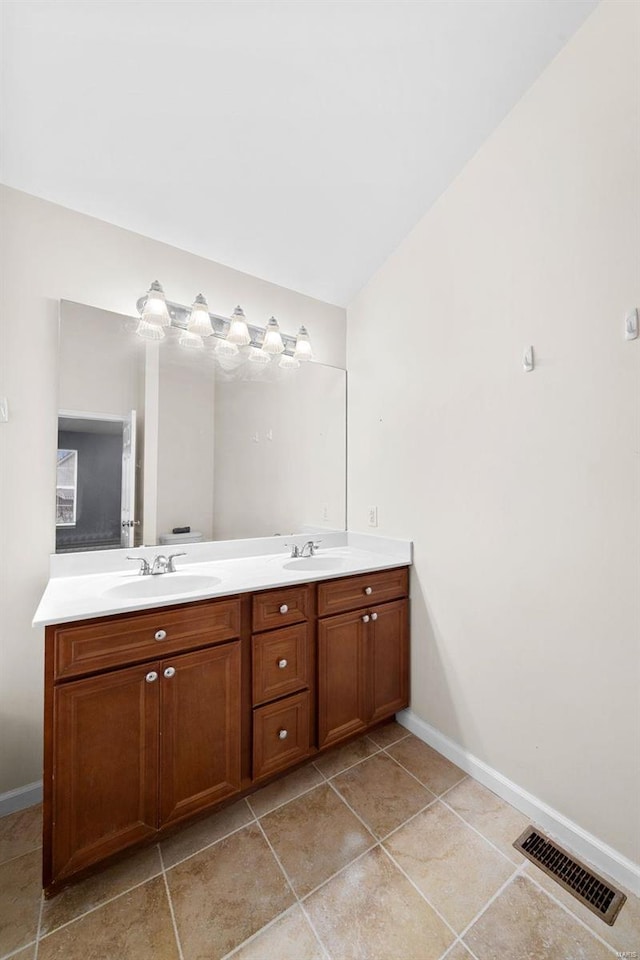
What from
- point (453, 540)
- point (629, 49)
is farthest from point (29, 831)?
point (629, 49)

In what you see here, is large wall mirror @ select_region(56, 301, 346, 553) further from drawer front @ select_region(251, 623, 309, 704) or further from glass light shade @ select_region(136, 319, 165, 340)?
drawer front @ select_region(251, 623, 309, 704)

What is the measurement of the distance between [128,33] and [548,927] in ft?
9.36

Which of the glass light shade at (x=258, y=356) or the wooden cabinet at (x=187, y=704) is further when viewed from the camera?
the glass light shade at (x=258, y=356)

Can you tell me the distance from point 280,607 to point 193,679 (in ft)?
1.27

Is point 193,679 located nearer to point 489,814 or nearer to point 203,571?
point 203,571

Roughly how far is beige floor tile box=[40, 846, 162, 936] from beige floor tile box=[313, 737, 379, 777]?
0.70 metres

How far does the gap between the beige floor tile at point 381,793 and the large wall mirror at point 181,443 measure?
3.82 feet

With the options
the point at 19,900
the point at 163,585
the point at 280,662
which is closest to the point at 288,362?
the point at 163,585

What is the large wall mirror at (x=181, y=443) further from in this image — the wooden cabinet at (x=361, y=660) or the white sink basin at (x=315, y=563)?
the wooden cabinet at (x=361, y=660)

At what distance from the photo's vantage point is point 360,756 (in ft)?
5.90

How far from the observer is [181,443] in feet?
6.17

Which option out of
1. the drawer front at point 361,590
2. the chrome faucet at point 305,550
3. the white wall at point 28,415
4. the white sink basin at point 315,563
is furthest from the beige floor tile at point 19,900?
the chrome faucet at point 305,550

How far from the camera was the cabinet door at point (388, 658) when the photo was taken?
72.2 inches

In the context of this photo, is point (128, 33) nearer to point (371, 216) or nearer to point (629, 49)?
point (371, 216)
